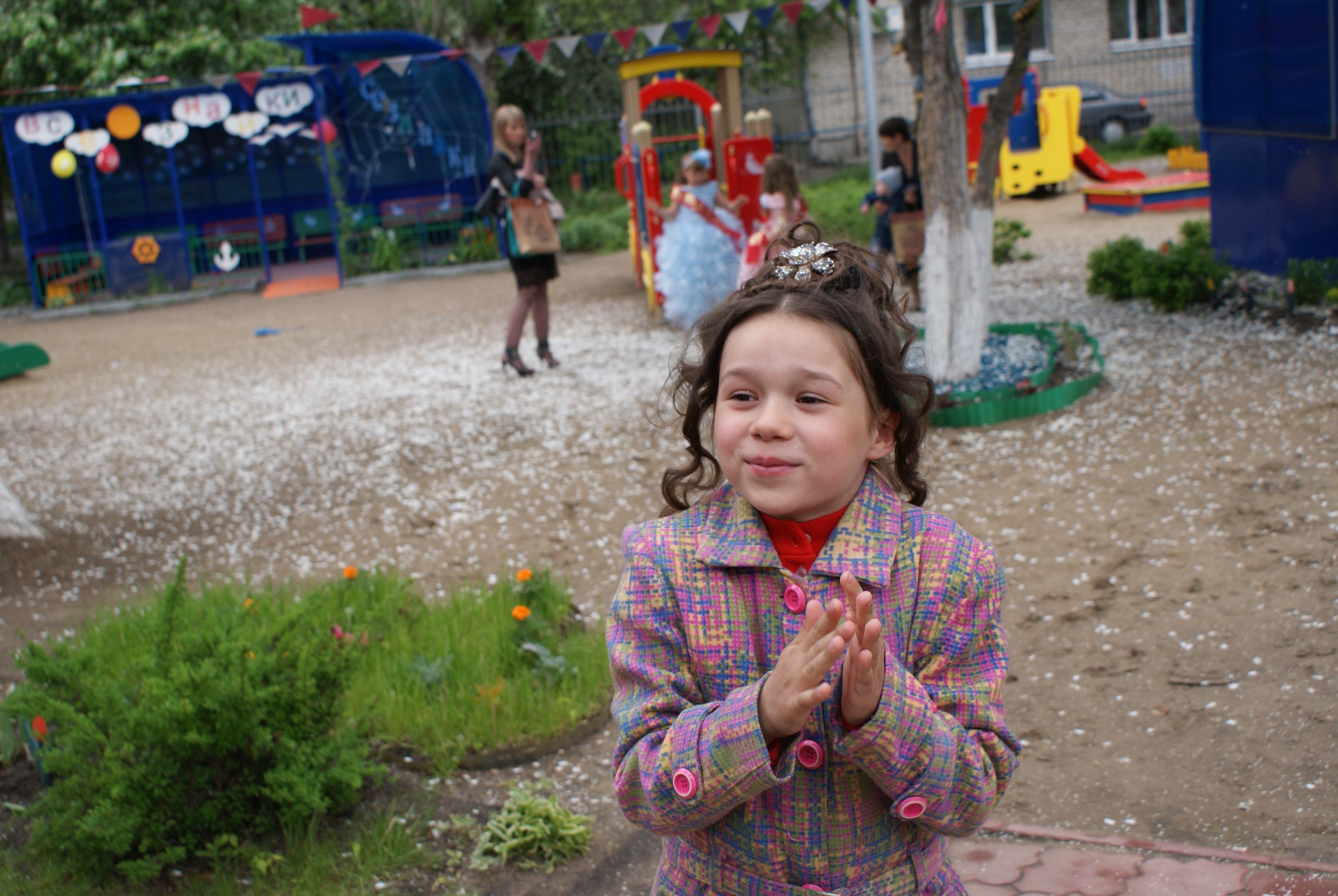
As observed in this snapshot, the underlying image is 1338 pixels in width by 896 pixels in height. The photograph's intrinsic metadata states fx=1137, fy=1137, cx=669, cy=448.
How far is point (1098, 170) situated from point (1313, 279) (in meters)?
10.3

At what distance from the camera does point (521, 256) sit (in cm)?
780

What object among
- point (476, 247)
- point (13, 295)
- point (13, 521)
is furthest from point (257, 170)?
point (13, 521)

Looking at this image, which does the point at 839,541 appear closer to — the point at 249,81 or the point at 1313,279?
the point at 1313,279

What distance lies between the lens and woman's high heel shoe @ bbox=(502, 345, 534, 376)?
8062mm

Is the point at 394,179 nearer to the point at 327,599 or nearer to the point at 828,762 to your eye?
the point at 327,599

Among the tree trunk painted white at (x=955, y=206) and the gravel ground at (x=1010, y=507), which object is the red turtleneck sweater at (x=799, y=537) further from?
the tree trunk painted white at (x=955, y=206)

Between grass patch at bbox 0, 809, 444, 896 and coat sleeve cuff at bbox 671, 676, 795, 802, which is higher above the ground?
coat sleeve cuff at bbox 671, 676, 795, 802

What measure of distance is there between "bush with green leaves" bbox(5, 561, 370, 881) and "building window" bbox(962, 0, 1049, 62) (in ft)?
83.3

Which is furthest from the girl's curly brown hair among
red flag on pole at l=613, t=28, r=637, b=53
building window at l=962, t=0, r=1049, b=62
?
building window at l=962, t=0, r=1049, b=62

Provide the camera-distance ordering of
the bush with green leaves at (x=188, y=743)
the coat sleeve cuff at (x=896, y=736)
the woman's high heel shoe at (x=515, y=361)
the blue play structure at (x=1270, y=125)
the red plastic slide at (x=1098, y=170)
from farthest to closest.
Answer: the red plastic slide at (x=1098, y=170)
the woman's high heel shoe at (x=515, y=361)
the blue play structure at (x=1270, y=125)
the bush with green leaves at (x=188, y=743)
the coat sleeve cuff at (x=896, y=736)

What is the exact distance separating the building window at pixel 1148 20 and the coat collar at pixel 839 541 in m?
27.1

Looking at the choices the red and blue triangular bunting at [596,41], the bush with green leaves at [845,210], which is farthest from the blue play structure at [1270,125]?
the red and blue triangular bunting at [596,41]

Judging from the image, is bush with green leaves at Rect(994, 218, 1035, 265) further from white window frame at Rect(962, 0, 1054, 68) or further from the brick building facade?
white window frame at Rect(962, 0, 1054, 68)

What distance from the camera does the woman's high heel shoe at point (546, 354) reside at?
26.8 ft
